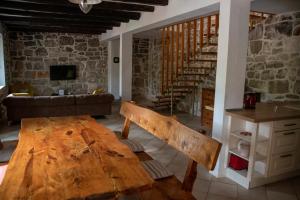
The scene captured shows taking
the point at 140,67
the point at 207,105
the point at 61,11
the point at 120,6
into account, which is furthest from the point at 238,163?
the point at 140,67

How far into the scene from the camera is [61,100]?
530 centimetres

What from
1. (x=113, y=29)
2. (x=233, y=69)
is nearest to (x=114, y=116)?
(x=113, y=29)

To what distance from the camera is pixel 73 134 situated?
2.04m

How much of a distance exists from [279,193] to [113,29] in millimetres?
5692

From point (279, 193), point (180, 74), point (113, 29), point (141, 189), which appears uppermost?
point (113, 29)

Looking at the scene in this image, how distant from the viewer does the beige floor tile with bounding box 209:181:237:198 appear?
2557 millimetres

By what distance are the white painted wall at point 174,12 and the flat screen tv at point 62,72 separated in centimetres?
346

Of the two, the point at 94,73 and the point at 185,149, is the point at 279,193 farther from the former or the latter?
the point at 94,73

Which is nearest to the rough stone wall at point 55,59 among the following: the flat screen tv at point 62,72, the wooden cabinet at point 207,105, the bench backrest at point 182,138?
the flat screen tv at point 62,72

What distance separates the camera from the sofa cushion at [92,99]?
5449mm

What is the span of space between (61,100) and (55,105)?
0.55 feet

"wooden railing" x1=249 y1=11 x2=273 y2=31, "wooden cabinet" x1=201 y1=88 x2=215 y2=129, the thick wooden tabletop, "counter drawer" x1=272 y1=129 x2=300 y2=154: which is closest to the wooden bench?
the thick wooden tabletop

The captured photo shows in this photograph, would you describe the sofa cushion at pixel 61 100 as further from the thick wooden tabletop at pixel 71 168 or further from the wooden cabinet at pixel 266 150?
the wooden cabinet at pixel 266 150

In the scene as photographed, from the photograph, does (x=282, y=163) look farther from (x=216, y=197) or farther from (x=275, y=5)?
(x=275, y=5)
